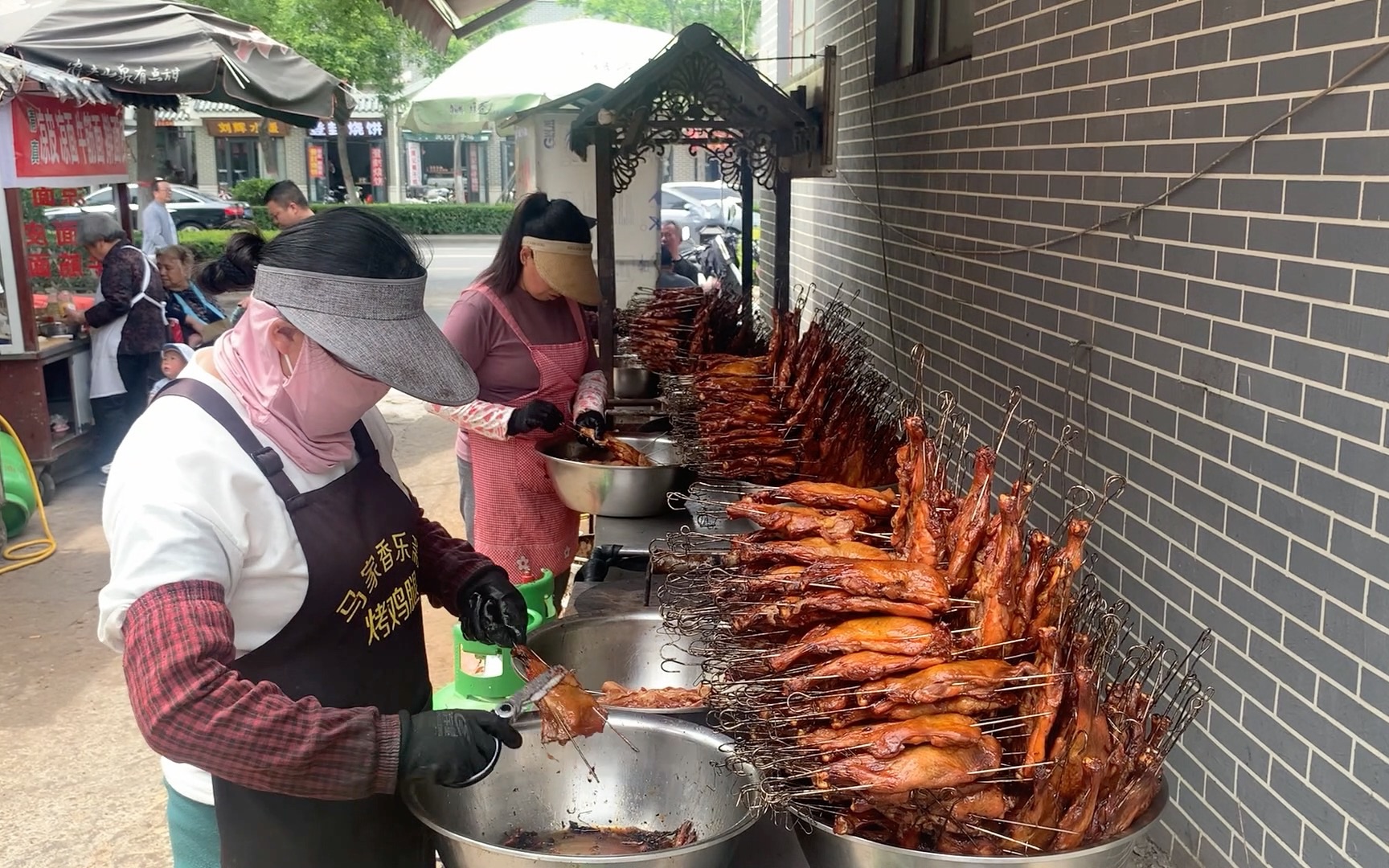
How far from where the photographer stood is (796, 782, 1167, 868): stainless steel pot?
1820mm

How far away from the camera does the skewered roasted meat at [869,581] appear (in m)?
2.36

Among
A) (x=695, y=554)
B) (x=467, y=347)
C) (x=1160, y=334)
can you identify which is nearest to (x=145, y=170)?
(x=467, y=347)

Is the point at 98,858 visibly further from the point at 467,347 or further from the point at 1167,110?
the point at 1167,110

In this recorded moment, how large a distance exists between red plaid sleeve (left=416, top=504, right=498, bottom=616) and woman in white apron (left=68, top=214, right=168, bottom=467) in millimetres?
8533

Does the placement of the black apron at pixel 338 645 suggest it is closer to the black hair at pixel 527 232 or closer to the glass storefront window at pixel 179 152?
the black hair at pixel 527 232

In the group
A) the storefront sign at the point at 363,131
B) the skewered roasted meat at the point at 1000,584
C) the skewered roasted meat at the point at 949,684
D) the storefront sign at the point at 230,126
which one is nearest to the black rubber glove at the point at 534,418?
the skewered roasted meat at the point at 1000,584

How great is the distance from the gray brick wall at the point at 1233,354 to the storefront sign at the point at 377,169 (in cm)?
4298

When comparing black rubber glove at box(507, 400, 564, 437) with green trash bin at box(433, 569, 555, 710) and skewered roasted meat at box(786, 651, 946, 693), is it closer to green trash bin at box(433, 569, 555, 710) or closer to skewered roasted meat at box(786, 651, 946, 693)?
green trash bin at box(433, 569, 555, 710)

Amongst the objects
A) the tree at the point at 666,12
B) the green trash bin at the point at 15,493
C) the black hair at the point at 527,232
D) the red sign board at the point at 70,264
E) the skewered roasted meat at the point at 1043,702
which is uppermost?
the tree at the point at 666,12

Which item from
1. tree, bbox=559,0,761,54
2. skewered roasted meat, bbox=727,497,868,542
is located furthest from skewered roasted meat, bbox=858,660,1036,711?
tree, bbox=559,0,761,54

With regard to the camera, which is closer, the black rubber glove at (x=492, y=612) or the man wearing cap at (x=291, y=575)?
the man wearing cap at (x=291, y=575)

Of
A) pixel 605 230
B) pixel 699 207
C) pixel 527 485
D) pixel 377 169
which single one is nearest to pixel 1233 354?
pixel 527 485

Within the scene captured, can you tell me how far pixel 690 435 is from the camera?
4777mm

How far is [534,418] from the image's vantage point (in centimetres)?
461
